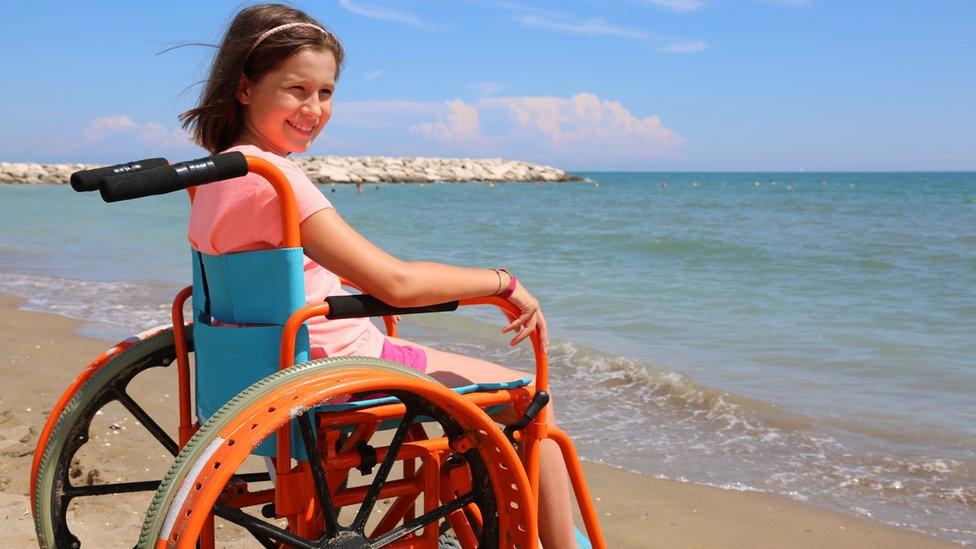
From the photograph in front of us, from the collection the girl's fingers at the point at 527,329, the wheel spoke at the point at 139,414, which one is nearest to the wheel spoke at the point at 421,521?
the girl's fingers at the point at 527,329

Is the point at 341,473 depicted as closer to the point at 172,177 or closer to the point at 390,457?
the point at 390,457

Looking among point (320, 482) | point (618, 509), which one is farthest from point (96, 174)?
point (618, 509)

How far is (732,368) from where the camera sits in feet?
19.4

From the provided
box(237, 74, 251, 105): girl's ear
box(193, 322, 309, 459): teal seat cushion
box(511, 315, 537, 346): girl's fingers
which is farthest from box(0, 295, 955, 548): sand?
box(237, 74, 251, 105): girl's ear

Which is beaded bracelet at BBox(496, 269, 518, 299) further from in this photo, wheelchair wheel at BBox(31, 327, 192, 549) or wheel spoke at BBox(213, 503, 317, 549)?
wheelchair wheel at BBox(31, 327, 192, 549)

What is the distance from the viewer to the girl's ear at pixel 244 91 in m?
2.01

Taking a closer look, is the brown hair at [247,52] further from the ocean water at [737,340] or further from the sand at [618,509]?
the ocean water at [737,340]

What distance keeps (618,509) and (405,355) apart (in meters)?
1.71

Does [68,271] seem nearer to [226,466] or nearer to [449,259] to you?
[449,259]

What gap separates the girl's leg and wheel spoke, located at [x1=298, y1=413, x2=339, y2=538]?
435 millimetres

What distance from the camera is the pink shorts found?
208 centimetres

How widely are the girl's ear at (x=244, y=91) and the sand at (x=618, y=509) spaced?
59.9 inches

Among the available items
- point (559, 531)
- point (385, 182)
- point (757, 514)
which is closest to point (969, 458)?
point (757, 514)

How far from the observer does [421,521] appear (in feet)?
6.17
